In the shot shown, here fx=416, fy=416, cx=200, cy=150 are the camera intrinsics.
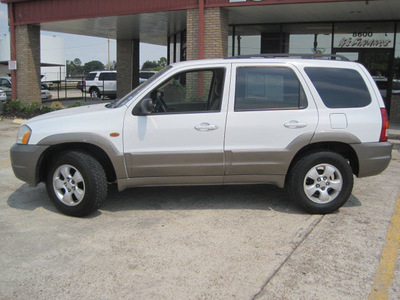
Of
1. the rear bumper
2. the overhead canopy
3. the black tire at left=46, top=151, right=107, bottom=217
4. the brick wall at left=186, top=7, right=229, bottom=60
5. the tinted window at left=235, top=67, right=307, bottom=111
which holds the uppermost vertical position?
the overhead canopy

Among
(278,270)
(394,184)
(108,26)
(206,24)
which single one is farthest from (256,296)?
(108,26)

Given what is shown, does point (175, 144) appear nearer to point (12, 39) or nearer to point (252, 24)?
point (252, 24)

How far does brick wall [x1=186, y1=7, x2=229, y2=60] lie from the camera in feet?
38.0

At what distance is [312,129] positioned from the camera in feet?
16.2

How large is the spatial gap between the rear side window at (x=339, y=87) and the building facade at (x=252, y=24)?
617 centimetres

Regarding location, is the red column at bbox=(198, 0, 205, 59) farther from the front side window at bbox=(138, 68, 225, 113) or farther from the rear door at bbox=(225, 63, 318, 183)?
the rear door at bbox=(225, 63, 318, 183)

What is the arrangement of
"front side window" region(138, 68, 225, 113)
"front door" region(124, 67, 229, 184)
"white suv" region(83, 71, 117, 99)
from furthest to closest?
"white suv" region(83, 71, 117, 99)
"front side window" region(138, 68, 225, 113)
"front door" region(124, 67, 229, 184)

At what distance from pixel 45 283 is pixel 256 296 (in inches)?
68.0

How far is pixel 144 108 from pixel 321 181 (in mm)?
2289

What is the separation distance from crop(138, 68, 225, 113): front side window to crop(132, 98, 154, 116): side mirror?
0.18 metres

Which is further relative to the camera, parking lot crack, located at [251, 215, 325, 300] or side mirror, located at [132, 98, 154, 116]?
side mirror, located at [132, 98, 154, 116]

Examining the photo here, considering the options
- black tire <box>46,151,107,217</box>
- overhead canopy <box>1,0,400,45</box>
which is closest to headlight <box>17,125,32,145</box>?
black tire <box>46,151,107,217</box>

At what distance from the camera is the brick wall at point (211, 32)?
38.0 ft

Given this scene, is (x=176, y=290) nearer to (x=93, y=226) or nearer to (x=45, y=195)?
(x=93, y=226)
